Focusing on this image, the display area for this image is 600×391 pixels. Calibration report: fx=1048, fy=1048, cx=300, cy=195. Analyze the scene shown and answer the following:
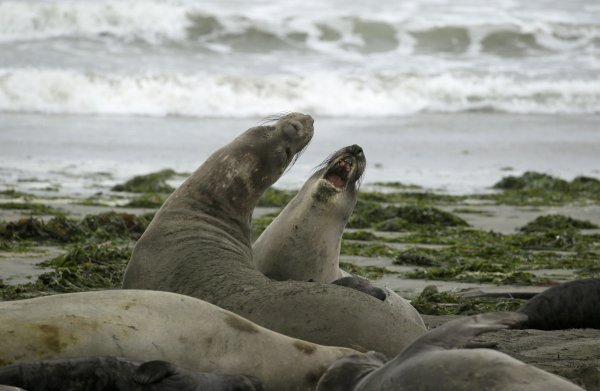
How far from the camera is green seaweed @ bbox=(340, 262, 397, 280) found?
23.3 feet

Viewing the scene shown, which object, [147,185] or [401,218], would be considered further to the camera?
[147,185]

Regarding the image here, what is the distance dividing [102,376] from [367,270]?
13.8 ft

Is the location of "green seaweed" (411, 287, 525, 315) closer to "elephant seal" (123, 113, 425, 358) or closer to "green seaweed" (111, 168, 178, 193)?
"elephant seal" (123, 113, 425, 358)

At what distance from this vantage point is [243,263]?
4938 mm

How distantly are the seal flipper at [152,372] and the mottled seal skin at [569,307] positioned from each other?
2683mm

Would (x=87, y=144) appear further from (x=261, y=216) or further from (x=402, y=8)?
(x=402, y=8)

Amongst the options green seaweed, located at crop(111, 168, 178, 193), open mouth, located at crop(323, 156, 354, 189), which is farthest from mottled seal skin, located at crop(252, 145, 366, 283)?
green seaweed, located at crop(111, 168, 178, 193)

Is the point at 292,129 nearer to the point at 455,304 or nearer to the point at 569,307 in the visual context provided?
the point at 455,304

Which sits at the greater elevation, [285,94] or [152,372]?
[285,94]

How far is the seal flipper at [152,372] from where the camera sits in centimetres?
313

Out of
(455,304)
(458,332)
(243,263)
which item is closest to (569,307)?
(455,304)

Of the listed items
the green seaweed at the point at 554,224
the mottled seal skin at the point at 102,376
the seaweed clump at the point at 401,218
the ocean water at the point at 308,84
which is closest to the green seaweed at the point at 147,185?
the ocean water at the point at 308,84

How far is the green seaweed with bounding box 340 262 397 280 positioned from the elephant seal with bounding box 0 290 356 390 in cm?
339

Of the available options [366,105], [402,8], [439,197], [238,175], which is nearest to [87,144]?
[439,197]
